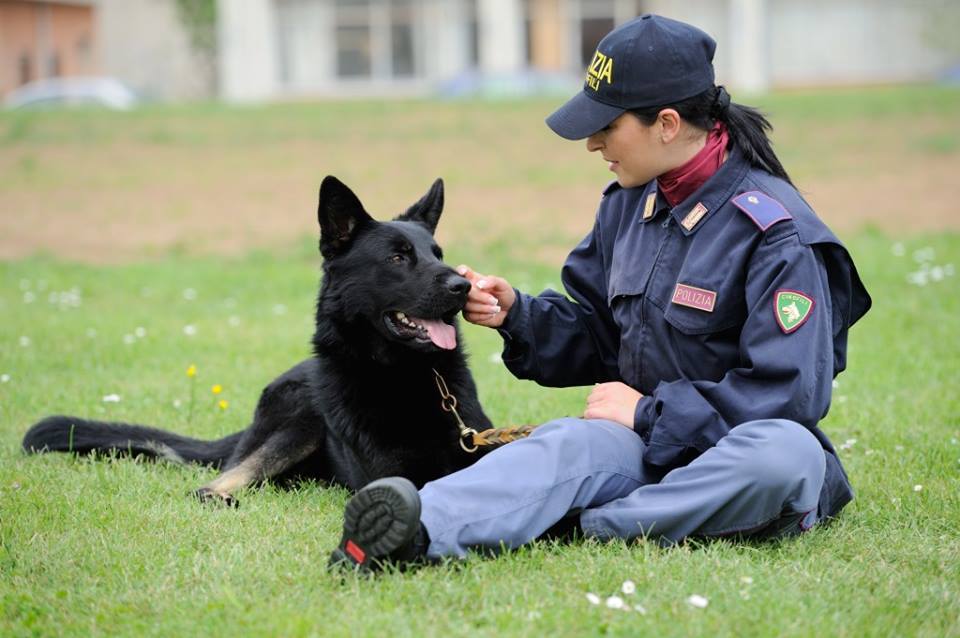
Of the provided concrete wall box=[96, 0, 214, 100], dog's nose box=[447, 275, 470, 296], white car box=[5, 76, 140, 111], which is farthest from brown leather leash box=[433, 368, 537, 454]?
concrete wall box=[96, 0, 214, 100]

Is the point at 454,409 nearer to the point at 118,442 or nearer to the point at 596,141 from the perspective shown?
the point at 596,141

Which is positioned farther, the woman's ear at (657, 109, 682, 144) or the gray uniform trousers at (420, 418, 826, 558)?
the woman's ear at (657, 109, 682, 144)

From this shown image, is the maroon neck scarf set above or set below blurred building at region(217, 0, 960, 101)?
below

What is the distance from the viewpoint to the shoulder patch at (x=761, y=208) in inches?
141

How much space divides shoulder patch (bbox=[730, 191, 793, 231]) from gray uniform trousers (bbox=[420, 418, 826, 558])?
62 cm

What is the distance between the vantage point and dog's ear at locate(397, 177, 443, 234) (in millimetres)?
4586

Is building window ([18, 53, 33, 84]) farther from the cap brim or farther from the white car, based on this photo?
the cap brim

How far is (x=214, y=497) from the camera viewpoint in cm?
434

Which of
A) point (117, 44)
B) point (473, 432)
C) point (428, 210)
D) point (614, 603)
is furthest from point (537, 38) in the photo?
point (614, 603)

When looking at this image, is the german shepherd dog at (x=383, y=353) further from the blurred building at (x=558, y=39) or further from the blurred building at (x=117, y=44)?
the blurred building at (x=117, y=44)

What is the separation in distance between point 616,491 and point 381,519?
0.85 meters

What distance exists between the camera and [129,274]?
1096 cm

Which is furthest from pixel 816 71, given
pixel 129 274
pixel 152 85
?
pixel 129 274

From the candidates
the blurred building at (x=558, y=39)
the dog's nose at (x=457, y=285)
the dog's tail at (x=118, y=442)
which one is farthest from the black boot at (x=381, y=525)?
the blurred building at (x=558, y=39)
